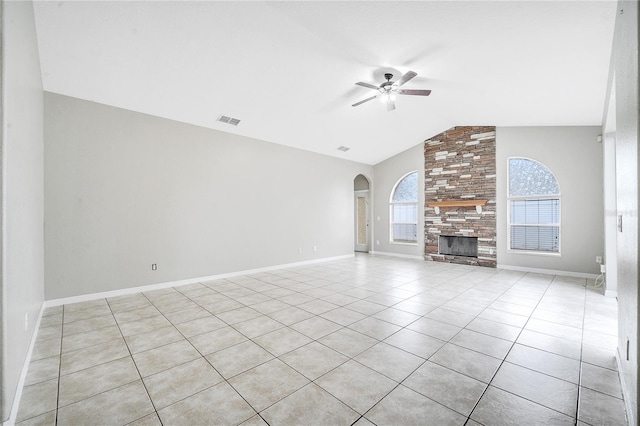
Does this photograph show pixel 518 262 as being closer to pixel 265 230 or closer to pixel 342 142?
pixel 342 142

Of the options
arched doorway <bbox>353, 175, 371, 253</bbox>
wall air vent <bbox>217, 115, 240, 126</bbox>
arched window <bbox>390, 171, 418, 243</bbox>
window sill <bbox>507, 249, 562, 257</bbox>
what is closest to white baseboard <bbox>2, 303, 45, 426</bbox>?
wall air vent <bbox>217, 115, 240, 126</bbox>

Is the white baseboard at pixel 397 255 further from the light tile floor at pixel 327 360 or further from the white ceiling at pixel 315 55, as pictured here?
→ the white ceiling at pixel 315 55

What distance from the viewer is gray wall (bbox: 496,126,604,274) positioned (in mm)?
5352

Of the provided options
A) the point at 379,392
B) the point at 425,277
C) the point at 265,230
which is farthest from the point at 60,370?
the point at 425,277

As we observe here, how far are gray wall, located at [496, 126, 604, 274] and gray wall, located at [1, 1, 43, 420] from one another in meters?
7.83

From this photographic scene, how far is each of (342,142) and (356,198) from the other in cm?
318

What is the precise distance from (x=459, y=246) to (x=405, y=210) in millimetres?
1774

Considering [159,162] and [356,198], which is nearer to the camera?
[159,162]

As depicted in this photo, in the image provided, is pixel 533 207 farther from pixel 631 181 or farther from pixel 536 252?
pixel 631 181

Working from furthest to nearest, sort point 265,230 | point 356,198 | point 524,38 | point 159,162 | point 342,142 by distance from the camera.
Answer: point 356,198 → point 342,142 → point 265,230 → point 159,162 → point 524,38

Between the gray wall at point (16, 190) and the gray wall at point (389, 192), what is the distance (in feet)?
24.8

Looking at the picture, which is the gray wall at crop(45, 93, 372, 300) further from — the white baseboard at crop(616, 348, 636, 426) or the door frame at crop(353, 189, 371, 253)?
the white baseboard at crop(616, 348, 636, 426)

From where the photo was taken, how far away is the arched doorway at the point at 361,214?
938 centimetres

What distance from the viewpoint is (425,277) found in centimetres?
552
